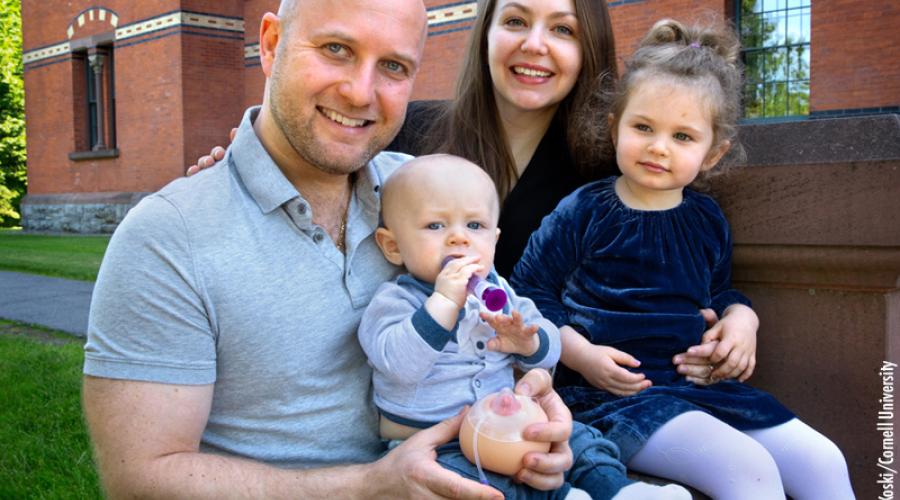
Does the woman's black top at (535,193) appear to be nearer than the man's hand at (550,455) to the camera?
No

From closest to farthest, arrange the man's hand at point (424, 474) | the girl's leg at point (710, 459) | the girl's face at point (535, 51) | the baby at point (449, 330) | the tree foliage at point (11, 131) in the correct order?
the man's hand at point (424, 474) → the baby at point (449, 330) → the girl's leg at point (710, 459) → the girl's face at point (535, 51) → the tree foliage at point (11, 131)

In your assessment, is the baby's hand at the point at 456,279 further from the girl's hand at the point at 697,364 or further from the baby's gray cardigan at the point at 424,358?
the girl's hand at the point at 697,364

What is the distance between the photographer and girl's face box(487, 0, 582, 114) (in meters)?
2.77

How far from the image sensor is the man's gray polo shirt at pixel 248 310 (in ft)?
5.37

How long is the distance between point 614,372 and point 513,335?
0.42 meters

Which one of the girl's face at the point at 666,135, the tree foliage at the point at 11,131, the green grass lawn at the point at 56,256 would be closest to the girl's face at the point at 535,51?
the girl's face at the point at 666,135

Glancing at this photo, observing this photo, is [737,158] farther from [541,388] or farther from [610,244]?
[541,388]

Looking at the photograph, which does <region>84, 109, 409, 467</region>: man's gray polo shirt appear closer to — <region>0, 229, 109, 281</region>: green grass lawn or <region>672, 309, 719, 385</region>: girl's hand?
<region>672, 309, 719, 385</region>: girl's hand

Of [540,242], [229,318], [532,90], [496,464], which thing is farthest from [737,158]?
[229,318]

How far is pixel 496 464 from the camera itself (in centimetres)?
164

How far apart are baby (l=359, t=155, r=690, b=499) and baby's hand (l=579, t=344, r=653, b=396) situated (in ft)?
0.75

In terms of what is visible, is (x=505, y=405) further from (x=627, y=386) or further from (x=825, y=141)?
(x=825, y=141)

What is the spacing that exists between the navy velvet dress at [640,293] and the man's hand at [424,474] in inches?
21.9

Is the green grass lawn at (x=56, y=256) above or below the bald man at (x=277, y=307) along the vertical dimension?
below
